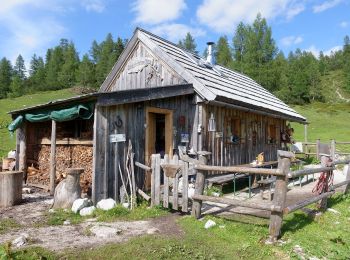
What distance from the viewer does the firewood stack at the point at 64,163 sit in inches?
394

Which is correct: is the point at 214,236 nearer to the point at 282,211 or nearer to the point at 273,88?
the point at 282,211

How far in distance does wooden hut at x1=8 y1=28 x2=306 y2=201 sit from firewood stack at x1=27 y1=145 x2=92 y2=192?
1495 millimetres

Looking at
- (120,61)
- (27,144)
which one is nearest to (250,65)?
(120,61)

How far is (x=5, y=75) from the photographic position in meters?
81.2

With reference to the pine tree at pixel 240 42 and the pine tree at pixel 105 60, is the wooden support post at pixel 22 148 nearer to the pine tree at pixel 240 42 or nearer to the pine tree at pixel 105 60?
the pine tree at pixel 240 42

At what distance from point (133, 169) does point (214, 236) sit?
3374 mm

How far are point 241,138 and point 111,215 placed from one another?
6.94m

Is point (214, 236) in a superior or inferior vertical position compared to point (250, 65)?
inferior

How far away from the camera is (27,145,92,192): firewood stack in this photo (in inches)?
394

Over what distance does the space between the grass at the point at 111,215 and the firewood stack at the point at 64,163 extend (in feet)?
6.35

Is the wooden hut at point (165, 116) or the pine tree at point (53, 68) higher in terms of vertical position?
the pine tree at point (53, 68)

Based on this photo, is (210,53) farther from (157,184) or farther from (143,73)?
(157,184)

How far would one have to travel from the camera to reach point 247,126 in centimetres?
1367

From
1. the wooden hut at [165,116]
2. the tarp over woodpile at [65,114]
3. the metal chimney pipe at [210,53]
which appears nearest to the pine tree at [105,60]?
the metal chimney pipe at [210,53]
